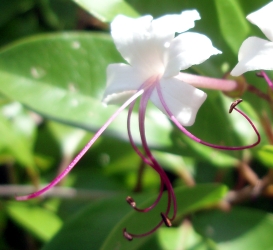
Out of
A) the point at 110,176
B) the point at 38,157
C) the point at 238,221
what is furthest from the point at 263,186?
the point at 38,157

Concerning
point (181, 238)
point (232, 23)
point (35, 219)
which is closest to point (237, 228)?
point (181, 238)

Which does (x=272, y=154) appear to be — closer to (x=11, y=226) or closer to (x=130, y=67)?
(x=130, y=67)

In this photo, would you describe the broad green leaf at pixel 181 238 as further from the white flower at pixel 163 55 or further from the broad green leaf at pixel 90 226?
the white flower at pixel 163 55

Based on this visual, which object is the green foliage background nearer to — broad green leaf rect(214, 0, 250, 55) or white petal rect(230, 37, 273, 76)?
broad green leaf rect(214, 0, 250, 55)

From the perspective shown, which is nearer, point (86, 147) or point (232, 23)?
point (86, 147)

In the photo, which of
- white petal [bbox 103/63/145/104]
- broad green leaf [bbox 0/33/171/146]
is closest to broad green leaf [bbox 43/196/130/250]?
broad green leaf [bbox 0/33/171/146]

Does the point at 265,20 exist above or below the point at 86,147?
above

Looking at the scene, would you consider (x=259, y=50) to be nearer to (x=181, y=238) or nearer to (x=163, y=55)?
(x=163, y=55)
